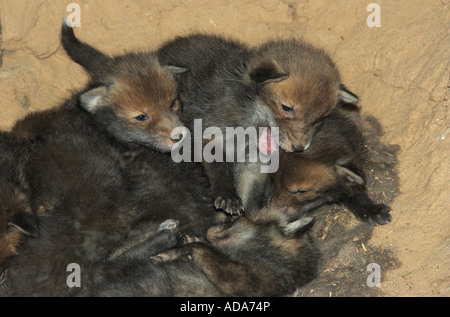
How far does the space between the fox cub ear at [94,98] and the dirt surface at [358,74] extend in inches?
38.3

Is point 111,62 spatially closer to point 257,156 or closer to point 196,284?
point 257,156

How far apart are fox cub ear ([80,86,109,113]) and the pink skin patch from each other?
1.40 m

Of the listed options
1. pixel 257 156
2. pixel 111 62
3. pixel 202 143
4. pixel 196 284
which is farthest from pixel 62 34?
pixel 196 284

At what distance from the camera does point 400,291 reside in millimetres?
3984

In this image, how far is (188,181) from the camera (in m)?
4.83

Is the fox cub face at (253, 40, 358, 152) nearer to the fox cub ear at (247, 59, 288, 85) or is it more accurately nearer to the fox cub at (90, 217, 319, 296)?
the fox cub ear at (247, 59, 288, 85)

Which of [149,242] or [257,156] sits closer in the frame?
[149,242]

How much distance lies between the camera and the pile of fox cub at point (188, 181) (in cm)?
415

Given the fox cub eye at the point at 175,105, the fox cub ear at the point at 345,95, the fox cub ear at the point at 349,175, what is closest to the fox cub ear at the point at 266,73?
the fox cub ear at the point at 345,95

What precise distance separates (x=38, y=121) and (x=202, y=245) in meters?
1.88

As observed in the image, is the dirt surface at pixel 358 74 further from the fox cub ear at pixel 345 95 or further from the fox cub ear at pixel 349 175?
the fox cub ear at pixel 345 95

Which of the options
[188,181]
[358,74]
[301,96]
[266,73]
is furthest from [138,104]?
[358,74]

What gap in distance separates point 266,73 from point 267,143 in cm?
65

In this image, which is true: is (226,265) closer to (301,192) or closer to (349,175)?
(301,192)
